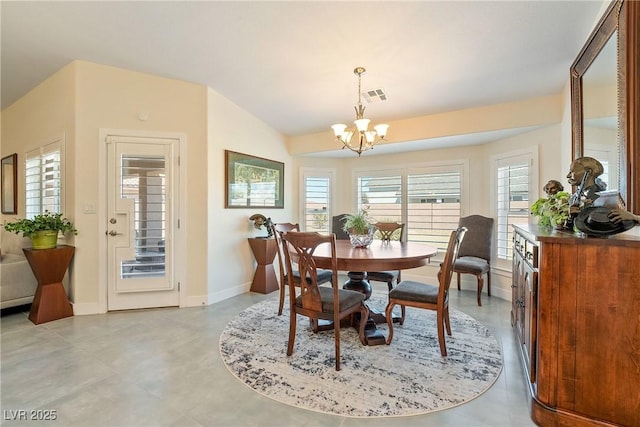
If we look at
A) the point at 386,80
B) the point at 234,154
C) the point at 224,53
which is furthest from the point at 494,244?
the point at 224,53

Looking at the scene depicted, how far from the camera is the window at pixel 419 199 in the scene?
466cm

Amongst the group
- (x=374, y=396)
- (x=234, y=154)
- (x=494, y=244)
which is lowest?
(x=374, y=396)

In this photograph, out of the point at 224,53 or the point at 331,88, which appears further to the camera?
the point at 331,88

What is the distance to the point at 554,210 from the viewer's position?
212cm

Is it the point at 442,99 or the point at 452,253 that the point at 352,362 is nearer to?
the point at 452,253

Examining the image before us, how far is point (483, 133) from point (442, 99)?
707 millimetres

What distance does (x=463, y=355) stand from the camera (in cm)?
242

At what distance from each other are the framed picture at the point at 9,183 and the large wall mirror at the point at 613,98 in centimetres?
692

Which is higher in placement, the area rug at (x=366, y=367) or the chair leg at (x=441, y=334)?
the chair leg at (x=441, y=334)

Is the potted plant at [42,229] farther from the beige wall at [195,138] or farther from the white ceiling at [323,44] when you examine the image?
the white ceiling at [323,44]

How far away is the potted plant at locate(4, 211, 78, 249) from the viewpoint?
312 cm

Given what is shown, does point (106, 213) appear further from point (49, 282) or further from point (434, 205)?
point (434, 205)

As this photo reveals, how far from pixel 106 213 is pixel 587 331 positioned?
4.26 meters

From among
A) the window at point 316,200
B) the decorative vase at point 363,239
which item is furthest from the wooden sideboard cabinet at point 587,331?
the window at point 316,200
